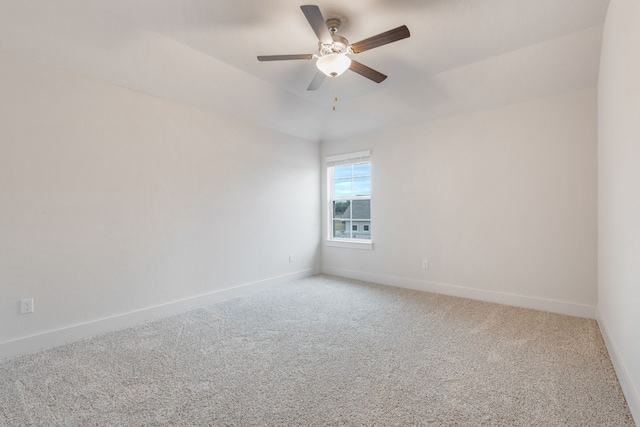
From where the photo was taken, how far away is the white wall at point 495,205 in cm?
303

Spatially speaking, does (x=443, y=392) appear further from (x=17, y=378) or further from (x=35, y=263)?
(x=35, y=263)

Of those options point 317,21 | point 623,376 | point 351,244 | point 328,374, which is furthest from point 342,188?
point 623,376

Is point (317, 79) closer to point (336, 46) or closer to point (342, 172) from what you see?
point (336, 46)

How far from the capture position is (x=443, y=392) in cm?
180

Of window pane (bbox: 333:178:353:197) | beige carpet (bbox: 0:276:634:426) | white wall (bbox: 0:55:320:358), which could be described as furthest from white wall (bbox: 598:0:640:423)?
white wall (bbox: 0:55:320:358)

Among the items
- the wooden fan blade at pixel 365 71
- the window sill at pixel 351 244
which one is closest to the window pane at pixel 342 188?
the window sill at pixel 351 244

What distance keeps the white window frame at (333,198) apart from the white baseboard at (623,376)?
273cm

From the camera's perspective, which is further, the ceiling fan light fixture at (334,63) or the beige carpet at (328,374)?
the ceiling fan light fixture at (334,63)

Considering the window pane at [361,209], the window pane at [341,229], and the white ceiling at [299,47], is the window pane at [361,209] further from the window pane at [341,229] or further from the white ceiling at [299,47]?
the white ceiling at [299,47]

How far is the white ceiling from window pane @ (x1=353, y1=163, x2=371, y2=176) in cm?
119

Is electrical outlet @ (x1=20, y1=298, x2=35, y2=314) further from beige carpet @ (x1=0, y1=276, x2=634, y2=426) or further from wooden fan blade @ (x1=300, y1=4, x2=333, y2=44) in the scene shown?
wooden fan blade @ (x1=300, y1=4, x2=333, y2=44)

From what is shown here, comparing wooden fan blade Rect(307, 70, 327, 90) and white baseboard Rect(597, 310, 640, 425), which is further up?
wooden fan blade Rect(307, 70, 327, 90)

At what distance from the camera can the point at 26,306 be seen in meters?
2.39

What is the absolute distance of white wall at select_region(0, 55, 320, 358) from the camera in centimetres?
237
